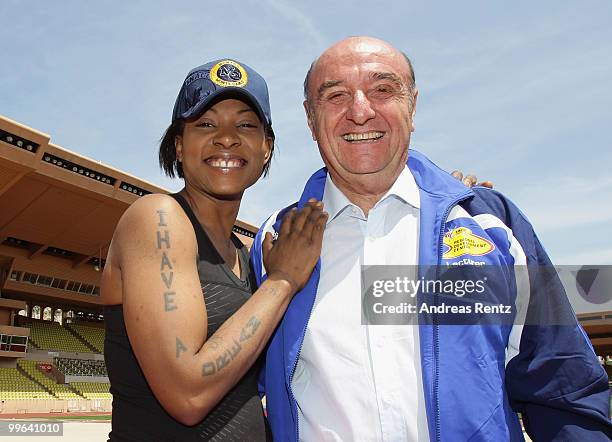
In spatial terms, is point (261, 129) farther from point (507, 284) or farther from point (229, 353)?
point (507, 284)

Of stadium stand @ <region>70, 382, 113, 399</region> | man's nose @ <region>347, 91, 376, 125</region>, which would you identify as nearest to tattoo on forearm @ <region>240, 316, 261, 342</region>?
man's nose @ <region>347, 91, 376, 125</region>

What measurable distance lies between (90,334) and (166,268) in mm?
50781

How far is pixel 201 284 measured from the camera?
245cm

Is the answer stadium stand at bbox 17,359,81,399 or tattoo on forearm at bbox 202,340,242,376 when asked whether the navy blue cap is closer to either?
tattoo on forearm at bbox 202,340,242,376

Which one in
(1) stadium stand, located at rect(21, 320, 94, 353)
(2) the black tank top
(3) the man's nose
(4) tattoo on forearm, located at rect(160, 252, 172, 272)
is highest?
(1) stadium stand, located at rect(21, 320, 94, 353)

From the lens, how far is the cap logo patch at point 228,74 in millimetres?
2621

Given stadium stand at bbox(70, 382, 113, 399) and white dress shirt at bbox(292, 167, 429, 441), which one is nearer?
white dress shirt at bbox(292, 167, 429, 441)

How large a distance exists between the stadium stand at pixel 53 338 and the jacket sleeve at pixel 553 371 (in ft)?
147

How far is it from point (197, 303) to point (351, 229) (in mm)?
767

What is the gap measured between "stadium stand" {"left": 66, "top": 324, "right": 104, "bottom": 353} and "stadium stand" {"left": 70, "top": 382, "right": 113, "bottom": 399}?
5522 millimetres

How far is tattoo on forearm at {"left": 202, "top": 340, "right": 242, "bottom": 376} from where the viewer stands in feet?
7.12

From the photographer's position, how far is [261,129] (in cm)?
288

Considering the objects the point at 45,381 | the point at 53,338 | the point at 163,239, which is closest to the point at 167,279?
the point at 163,239

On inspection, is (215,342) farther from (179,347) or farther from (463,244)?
(463,244)
